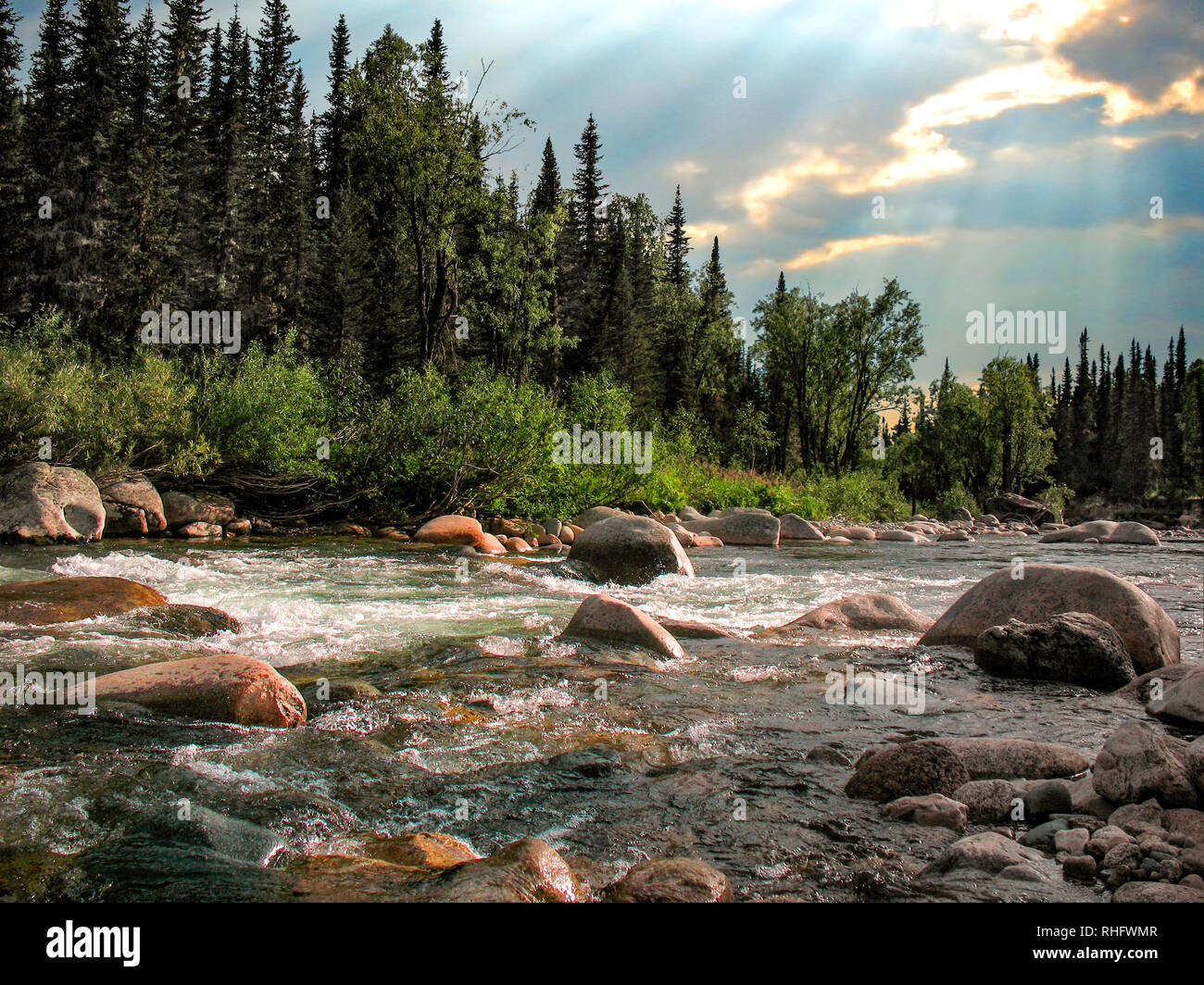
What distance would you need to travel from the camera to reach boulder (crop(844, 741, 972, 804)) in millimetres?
4242

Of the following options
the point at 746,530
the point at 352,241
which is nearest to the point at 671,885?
the point at 746,530

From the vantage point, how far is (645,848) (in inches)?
143

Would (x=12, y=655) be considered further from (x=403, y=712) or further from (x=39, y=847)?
(x=39, y=847)

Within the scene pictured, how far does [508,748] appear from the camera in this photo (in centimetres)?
501

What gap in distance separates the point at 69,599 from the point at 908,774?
27.5 feet

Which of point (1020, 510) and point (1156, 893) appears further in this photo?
point (1020, 510)

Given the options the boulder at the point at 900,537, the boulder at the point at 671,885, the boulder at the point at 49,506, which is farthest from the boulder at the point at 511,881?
the boulder at the point at 900,537

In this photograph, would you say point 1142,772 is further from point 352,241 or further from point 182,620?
point 352,241

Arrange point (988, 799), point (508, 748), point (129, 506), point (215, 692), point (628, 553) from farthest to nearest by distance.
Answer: point (129, 506) → point (628, 553) → point (215, 692) → point (508, 748) → point (988, 799)

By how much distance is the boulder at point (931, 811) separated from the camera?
386 cm

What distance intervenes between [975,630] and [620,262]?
192 ft

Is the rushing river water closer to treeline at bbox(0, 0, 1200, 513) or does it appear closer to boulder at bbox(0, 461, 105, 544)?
boulder at bbox(0, 461, 105, 544)

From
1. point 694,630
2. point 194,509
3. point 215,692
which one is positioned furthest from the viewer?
point 194,509

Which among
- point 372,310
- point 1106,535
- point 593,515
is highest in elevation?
point 372,310
